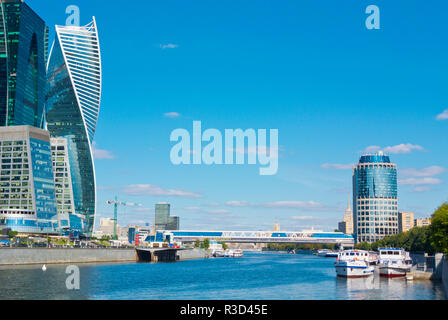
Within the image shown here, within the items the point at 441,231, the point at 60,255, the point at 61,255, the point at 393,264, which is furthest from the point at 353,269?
the point at 61,255

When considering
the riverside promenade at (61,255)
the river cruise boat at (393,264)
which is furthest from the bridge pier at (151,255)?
the river cruise boat at (393,264)

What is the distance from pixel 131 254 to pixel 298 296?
119400 mm

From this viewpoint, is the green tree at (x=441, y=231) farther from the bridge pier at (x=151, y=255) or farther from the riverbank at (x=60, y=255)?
the bridge pier at (x=151, y=255)

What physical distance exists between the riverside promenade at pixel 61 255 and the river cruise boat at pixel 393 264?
79.9 metres

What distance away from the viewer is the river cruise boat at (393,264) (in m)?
100

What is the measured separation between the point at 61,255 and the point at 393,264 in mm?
83409

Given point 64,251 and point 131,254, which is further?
point 131,254

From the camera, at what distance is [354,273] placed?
3925 inches

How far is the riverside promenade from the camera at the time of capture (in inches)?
4628

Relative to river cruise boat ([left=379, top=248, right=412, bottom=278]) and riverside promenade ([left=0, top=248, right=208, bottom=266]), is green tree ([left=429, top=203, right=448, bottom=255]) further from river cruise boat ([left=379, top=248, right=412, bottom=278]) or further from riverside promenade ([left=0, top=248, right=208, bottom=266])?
riverside promenade ([left=0, top=248, right=208, bottom=266])

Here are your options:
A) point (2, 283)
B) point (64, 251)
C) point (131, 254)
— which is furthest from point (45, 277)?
point (131, 254)

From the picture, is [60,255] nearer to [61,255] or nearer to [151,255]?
[61,255]
